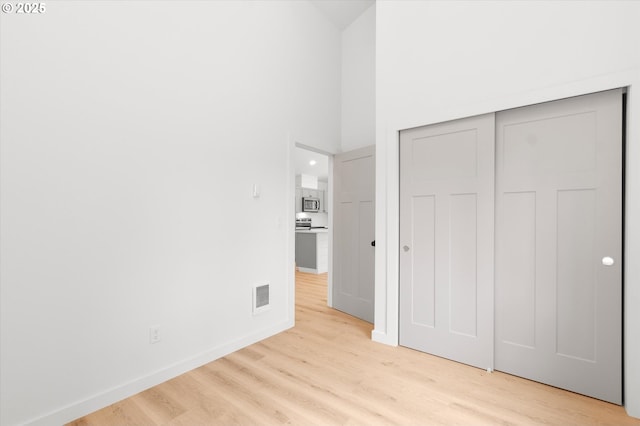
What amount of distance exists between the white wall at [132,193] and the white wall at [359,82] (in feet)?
3.63

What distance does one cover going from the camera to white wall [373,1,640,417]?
1849mm

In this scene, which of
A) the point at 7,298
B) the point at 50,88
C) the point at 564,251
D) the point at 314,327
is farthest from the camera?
the point at 314,327

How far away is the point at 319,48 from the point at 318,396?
381 cm

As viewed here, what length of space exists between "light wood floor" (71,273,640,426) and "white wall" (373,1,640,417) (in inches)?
17.7

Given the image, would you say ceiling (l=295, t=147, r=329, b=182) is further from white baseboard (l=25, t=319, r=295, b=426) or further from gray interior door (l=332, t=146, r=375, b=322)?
white baseboard (l=25, t=319, r=295, b=426)

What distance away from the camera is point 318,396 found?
2010 millimetres

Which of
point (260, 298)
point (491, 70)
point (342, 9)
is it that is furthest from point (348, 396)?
point (342, 9)

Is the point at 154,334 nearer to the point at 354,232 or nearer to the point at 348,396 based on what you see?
the point at 348,396

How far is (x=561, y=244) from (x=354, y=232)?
2057 millimetres

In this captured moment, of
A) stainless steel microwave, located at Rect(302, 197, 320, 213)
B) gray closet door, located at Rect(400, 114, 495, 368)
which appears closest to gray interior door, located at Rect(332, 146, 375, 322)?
gray closet door, located at Rect(400, 114, 495, 368)

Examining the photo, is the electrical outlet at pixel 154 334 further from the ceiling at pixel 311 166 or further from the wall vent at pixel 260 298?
the ceiling at pixel 311 166

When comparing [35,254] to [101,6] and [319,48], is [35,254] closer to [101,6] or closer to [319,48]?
[101,6]

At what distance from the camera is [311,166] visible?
7688 millimetres

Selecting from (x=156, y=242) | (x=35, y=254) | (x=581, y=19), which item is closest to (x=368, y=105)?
(x=581, y=19)
